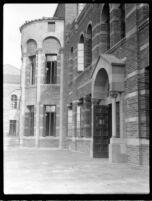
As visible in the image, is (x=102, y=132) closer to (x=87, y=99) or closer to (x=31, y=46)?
(x=87, y=99)

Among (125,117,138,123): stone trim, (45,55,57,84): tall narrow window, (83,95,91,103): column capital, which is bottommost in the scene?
(125,117,138,123): stone trim

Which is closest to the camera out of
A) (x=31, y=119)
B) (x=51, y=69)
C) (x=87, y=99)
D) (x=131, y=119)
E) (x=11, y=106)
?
(x=131, y=119)

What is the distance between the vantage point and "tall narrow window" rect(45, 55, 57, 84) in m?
23.0

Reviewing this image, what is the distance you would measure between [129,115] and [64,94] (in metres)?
12.3

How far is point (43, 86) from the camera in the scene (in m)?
22.6

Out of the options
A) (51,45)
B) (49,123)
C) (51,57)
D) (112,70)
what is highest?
(51,45)

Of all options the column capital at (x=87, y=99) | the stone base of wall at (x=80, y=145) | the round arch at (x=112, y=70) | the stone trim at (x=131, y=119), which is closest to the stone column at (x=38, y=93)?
the stone base of wall at (x=80, y=145)

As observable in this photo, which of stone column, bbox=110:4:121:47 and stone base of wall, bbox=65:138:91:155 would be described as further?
stone base of wall, bbox=65:138:91:155

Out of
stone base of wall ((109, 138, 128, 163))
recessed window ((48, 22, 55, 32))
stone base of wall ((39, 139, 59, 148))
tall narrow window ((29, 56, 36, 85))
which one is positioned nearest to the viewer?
stone base of wall ((109, 138, 128, 163))

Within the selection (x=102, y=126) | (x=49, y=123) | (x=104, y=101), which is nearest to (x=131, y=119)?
(x=102, y=126)

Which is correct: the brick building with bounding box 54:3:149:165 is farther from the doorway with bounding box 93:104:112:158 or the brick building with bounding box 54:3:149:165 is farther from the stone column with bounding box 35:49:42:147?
the stone column with bounding box 35:49:42:147

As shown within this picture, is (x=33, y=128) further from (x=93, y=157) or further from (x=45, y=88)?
(x=93, y=157)

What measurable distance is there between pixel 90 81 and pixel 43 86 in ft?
25.3

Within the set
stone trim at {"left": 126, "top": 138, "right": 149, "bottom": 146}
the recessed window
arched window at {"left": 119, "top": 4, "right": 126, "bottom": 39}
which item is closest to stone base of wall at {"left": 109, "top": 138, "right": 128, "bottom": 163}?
stone trim at {"left": 126, "top": 138, "right": 149, "bottom": 146}
